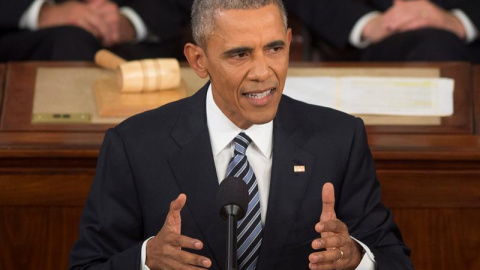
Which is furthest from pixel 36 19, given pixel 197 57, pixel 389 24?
pixel 197 57

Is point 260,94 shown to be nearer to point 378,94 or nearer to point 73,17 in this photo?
point 378,94

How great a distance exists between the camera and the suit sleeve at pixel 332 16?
303 centimetres

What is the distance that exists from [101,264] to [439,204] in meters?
0.76

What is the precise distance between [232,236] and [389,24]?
1.86m

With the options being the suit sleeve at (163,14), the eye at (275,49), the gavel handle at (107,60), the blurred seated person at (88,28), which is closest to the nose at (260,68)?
the eye at (275,49)

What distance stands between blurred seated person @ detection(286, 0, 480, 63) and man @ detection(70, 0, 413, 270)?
4.01 feet

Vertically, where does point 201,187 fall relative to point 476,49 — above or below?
below

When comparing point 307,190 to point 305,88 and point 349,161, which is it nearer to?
point 349,161

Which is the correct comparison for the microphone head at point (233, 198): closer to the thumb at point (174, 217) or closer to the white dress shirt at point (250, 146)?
the thumb at point (174, 217)

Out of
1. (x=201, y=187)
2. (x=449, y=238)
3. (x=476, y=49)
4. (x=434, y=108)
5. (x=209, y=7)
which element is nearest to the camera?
(x=209, y=7)

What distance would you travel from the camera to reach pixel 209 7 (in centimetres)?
154

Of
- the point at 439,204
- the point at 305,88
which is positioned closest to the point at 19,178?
the point at 305,88

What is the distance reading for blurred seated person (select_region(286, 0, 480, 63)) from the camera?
2875 mm

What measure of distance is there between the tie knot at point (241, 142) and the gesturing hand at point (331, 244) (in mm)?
216
